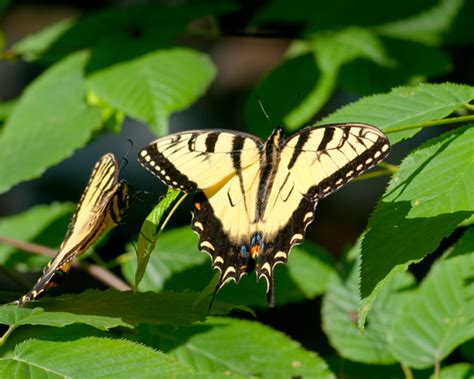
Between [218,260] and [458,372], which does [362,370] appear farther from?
[218,260]

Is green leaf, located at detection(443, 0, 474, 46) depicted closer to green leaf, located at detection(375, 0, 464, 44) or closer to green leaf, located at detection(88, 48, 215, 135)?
green leaf, located at detection(375, 0, 464, 44)

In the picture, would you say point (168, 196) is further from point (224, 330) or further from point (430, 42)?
point (430, 42)

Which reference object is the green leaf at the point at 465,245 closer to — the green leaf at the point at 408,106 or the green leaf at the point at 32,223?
the green leaf at the point at 408,106

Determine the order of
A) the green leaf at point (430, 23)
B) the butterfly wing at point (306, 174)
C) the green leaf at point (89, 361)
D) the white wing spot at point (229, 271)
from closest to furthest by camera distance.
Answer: the green leaf at point (89, 361)
the butterfly wing at point (306, 174)
the white wing spot at point (229, 271)
the green leaf at point (430, 23)

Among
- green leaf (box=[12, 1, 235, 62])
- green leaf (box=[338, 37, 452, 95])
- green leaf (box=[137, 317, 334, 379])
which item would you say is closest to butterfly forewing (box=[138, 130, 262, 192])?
green leaf (box=[137, 317, 334, 379])

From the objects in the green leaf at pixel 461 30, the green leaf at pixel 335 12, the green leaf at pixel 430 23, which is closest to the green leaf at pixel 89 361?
the green leaf at pixel 335 12

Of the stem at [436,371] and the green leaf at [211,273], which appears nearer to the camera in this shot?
the stem at [436,371]
